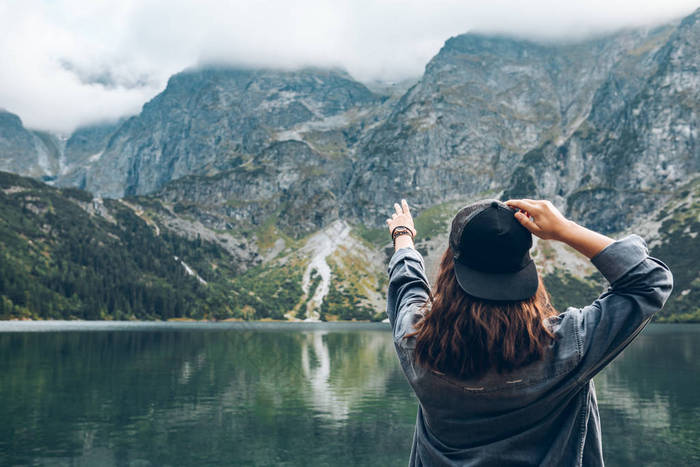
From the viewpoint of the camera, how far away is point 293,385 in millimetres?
61906

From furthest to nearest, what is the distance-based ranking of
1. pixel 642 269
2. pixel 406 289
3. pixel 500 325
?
1. pixel 406 289
2. pixel 500 325
3. pixel 642 269

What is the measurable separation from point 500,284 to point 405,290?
A: 94 centimetres

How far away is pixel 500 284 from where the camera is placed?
3604 mm

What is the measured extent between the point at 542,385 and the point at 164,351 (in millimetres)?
99386

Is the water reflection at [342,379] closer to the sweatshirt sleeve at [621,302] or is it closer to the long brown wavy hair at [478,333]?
the long brown wavy hair at [478,333]

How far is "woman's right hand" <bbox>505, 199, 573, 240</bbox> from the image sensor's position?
3.55 m

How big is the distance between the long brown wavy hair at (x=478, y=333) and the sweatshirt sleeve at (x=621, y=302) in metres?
0.24

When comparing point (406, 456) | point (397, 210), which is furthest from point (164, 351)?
point (397, 210)

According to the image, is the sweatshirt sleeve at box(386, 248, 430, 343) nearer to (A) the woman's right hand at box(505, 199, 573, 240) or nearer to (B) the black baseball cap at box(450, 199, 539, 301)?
(B) the black baseball cap at box(450, 199, 539, 301)

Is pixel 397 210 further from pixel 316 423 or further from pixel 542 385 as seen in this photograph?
pixel 316 423

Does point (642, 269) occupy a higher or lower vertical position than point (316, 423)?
higher

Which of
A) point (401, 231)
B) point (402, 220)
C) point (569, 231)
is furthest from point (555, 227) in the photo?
point (402, 220)

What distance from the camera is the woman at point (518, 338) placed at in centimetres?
345

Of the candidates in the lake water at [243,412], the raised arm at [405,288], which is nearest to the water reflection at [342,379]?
the lake water at [243,412]
